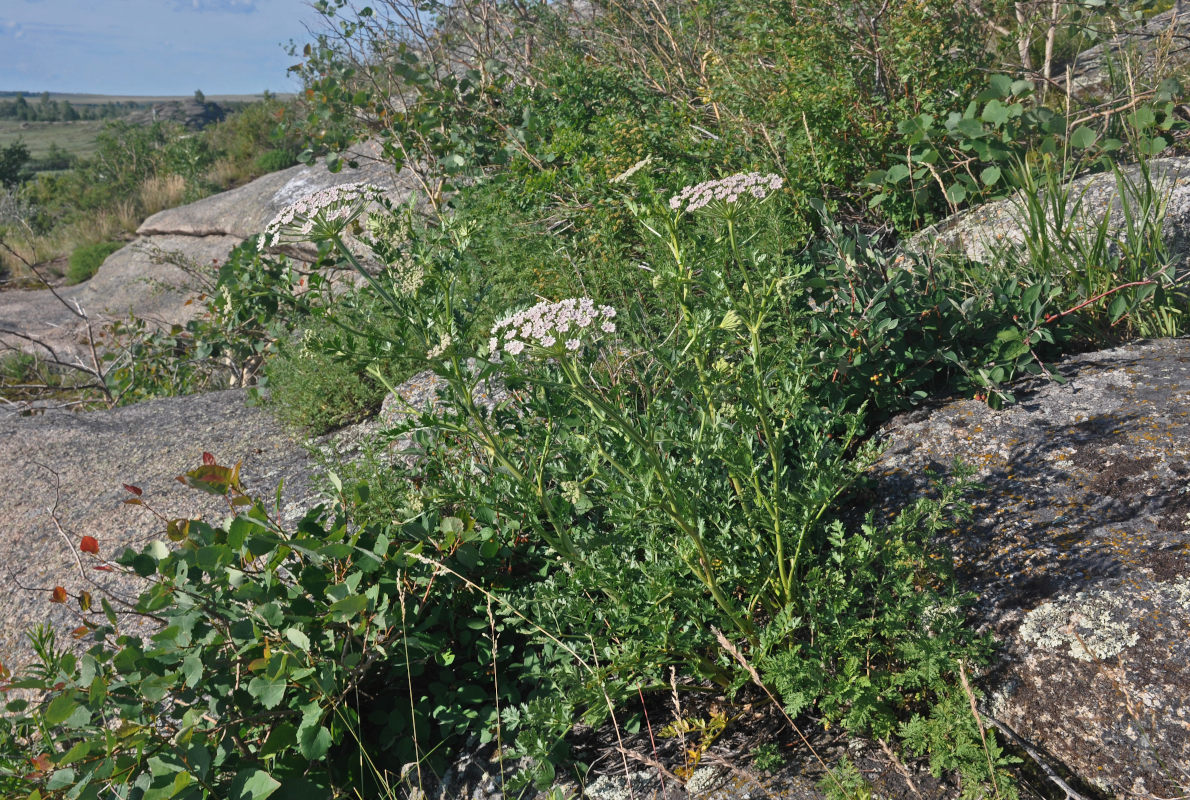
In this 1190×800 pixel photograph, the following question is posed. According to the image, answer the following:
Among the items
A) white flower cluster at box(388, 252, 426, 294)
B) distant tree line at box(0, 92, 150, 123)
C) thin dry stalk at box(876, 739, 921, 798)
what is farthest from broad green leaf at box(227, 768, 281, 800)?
distant tree line at box(0, 92, 150, 123)

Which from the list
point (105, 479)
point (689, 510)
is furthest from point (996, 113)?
point (105, 479)

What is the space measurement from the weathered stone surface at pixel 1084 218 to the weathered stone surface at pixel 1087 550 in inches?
36.7

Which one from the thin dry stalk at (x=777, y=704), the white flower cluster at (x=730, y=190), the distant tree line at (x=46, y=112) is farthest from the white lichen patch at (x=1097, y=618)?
the distant tree line at (x=46, y=112)

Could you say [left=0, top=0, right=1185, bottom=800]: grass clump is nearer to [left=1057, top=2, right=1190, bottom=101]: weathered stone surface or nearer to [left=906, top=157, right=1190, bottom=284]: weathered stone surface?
[left=906, top=157, right=1190, bottom=284]: weathered stone surface

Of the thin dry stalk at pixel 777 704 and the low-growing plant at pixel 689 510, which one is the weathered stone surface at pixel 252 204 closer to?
the low-growing plant at pixel 689 510

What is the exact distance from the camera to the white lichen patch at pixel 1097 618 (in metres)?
1.75

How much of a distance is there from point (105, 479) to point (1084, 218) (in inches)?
197

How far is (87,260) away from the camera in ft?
43.6

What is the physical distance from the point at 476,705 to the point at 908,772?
114 centimetres

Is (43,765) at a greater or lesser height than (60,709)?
lesser

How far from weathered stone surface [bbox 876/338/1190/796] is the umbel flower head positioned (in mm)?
1768

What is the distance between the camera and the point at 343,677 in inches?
76.2

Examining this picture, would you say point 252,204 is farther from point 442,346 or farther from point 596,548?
point 596,548

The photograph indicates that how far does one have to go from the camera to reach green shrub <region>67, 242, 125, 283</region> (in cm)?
1324
